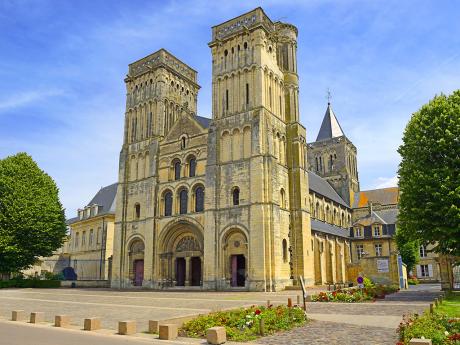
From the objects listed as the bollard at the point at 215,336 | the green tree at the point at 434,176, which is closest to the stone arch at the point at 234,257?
the green tree at the point at 434,176

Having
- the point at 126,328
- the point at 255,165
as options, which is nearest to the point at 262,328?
the point at 126,328

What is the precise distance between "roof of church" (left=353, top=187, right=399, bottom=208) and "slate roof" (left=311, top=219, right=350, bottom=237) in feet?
27.7

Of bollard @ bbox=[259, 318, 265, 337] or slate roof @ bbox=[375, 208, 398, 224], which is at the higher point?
slate roof @ bbox=[375, 208, 398, 224]

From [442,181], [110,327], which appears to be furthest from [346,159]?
[110,327]

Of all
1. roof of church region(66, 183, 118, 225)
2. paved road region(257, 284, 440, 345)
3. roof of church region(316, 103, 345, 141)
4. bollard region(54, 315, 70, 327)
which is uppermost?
roof of church region(316, 103, 345, 141)

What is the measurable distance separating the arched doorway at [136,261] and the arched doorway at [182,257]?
3.34m

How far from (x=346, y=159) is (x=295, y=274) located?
32830mm

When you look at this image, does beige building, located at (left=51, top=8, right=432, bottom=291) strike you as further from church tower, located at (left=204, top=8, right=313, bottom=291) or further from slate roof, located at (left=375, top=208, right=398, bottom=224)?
slate roof, located at (left=375, top=208, right=398, bottom=224)

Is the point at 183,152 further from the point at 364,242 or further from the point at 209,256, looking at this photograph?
the point at 364,242

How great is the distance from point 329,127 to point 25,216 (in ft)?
160

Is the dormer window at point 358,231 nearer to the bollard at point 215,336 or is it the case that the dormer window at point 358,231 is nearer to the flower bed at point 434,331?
the flower bed at point 434,331

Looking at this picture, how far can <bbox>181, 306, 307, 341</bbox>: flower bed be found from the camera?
37.8 ft

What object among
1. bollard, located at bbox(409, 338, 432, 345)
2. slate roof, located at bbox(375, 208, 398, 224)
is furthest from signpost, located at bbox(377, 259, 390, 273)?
slate roof, located at bbox(375, 208, 398, 224)

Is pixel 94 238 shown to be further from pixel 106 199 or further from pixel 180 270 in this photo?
pixel 180 270
